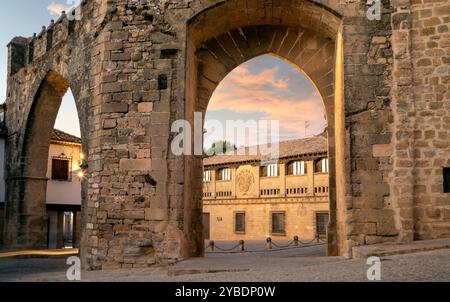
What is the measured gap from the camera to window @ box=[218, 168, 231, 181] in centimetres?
3111

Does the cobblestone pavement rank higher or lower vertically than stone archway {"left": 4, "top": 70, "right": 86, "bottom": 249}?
lower

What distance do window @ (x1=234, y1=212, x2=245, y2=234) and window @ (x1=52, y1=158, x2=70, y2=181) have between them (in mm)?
13315

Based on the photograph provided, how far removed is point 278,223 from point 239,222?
313cm

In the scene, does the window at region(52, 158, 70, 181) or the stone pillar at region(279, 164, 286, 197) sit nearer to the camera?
the window at region(52, 158, 70, 181)

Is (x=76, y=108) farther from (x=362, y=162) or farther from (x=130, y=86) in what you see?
(x=362, y=162)

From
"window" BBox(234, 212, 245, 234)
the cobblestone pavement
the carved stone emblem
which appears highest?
the carved stone emblem

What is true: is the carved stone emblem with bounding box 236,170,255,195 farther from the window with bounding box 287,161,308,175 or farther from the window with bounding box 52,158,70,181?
the window with bounding box 52,158,70,181

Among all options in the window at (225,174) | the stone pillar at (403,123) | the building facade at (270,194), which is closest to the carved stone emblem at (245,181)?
the building facade at (270,194)

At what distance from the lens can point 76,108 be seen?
1030 cm

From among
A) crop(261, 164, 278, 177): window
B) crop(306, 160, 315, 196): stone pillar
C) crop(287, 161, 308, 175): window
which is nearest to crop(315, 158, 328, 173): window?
crop(306, 160, 315, 196): stone pillar

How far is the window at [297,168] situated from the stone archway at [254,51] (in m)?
16.9

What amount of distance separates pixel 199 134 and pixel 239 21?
2445 mm

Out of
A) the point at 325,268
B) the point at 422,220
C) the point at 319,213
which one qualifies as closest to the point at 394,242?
the point at 422,220

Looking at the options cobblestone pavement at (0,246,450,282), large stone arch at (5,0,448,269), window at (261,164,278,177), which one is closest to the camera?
cobblestone pavement at (0,246,450,282)
